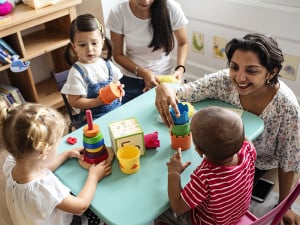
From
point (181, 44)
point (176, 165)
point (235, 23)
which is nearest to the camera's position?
point (176, 165)

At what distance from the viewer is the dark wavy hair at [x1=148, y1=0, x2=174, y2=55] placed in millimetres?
2041

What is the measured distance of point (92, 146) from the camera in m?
1.22

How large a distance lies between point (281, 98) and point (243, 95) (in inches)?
6.4

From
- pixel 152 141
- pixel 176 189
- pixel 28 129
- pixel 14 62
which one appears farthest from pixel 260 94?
pixel 14 62

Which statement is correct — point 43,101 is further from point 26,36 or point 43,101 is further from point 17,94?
point 26,36

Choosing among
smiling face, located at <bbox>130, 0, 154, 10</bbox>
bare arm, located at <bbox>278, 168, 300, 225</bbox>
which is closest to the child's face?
smiling face, located at <bbox>130, 0, 154, 10</bbox>

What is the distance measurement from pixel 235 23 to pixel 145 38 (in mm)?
754

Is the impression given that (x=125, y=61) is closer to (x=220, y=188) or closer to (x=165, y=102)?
(x=165, y=102)

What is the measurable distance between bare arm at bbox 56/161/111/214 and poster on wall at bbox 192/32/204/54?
1.85m

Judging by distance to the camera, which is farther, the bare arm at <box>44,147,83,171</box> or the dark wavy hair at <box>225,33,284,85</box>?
the dark wavy hair at <box>225,33,284,85</box>

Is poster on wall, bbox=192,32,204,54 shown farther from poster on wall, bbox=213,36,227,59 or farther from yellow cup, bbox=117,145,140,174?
yellow cup, bbox=117,145,140,174

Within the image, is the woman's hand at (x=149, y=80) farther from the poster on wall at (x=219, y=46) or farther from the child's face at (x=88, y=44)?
the poster on wall at (x=219, y=46)

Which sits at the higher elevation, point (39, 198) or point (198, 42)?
point (39, 198)

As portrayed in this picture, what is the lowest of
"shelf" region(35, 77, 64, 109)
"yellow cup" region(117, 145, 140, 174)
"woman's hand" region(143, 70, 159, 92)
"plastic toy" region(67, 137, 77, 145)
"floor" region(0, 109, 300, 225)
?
"floor" region(0, 109, 300, 225)
